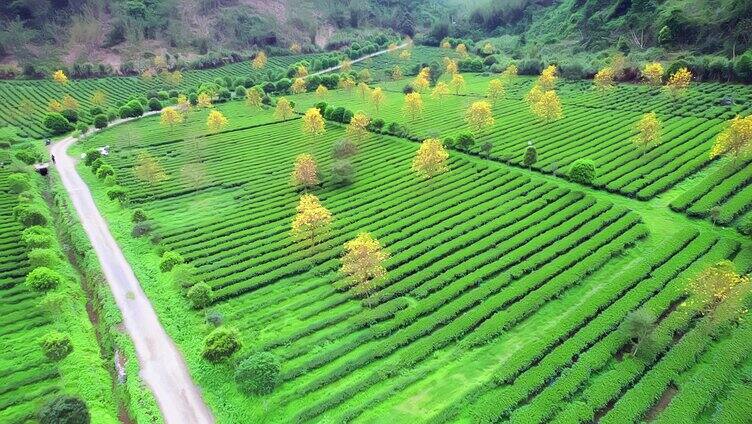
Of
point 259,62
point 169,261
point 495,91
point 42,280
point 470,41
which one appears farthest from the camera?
point 470,41

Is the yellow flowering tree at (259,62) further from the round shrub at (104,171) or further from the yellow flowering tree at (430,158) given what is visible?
the yellow flowering tree at (430,158)

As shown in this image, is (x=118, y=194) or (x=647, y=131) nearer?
(x=647, y=131)

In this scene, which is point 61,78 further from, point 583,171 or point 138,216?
point 583,171

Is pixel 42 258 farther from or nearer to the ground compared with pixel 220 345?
farther from the ground

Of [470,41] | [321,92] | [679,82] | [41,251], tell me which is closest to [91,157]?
[41,251]

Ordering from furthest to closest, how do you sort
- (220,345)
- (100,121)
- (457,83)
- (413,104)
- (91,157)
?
(457,83), (100,121), (413,104), (91,157), (220,345)

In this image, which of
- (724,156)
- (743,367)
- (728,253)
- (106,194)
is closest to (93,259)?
(106,194)

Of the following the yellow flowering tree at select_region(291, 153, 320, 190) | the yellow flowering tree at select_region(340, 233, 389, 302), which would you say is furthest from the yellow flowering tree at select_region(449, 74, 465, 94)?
the yellow flowering tree at select_region(340, 233, 389, 302)

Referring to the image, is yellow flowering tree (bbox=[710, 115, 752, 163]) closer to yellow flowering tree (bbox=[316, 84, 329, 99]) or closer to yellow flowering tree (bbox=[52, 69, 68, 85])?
yellow flowering tree (bbox=[316, 84, 329, 99])
